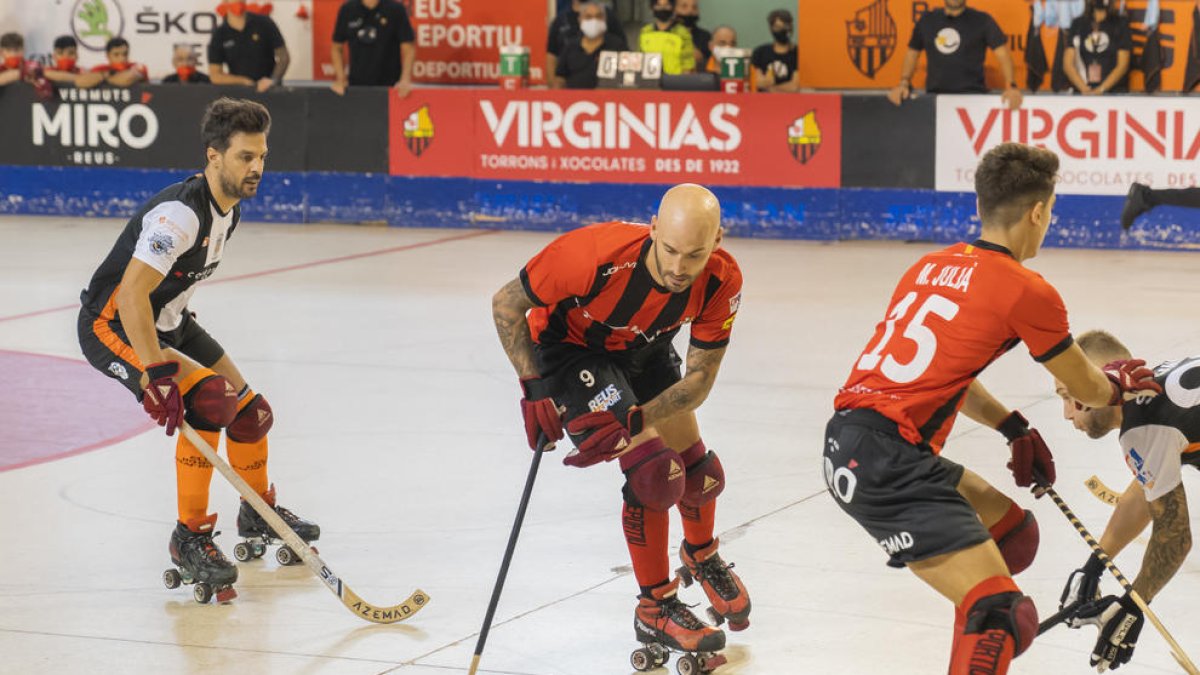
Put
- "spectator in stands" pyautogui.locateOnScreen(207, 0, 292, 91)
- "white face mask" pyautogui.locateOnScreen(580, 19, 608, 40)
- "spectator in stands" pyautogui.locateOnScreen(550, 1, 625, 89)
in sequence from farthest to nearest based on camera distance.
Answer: "spectator in stands" pyautogui.locateOnScreen(207, 0, 292, 91), "white face mask" pyautogui.locateOnScreen(580, 19, 608, 40), "spectator in stands" pyautogui.locateOnScreen(550, 1, 625, 89)

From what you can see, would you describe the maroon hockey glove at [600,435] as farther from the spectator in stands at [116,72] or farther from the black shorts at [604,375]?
the spectator in stands at [116,72]

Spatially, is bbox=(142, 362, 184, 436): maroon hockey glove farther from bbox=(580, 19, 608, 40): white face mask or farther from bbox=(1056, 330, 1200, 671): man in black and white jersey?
bbox=(580, 19, 608, 40): white face mask

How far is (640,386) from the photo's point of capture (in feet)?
20.5

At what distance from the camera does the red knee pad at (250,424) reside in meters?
7.06

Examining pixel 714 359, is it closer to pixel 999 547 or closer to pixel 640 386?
pixel 640 386

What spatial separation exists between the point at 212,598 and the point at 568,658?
155 centimetres

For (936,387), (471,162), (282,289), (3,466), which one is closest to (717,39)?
(471,162)

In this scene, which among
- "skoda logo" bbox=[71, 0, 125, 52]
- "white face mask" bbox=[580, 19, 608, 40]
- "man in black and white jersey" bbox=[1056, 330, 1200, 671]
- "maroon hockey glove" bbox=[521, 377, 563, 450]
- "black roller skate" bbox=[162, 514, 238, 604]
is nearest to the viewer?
"man in black and white jersey" bbox=[1056, 330, 1200, 671]

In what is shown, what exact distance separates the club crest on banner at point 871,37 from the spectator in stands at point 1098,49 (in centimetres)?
272

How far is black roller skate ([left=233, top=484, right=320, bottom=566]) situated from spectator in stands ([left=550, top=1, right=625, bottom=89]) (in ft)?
38.5

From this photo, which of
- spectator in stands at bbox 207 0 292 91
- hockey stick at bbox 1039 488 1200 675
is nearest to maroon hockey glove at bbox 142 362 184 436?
hockey stick at bbox 1039 488 1200 675

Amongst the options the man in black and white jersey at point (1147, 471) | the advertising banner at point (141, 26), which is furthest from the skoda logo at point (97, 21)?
the man in black and white jersey at point (1147, 471)

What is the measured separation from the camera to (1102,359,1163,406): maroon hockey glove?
17.1 ft

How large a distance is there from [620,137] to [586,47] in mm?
1177
